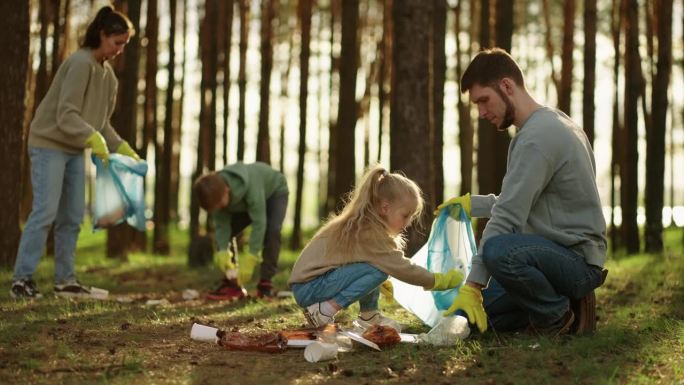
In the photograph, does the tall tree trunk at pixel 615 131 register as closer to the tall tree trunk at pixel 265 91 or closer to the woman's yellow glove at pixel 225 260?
the tall tree trunk at pixel 265 91

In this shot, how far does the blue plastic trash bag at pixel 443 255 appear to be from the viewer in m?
5.45

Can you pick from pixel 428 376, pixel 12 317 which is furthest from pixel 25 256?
pixel 428 376

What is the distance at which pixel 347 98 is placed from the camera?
12.2 m

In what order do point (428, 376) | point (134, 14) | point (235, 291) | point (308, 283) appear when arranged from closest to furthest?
1. point (428, 376)
2. point (308, 283)
3. point (235, 291)
4. point (134, 14)

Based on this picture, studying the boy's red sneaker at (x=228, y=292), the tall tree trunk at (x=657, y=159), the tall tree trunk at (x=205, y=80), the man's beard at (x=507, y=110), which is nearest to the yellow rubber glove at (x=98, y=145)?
the boy's red sneaker at (x=228, y=292)

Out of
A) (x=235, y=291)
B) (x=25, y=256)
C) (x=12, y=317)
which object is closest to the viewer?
(x=12, y=317)

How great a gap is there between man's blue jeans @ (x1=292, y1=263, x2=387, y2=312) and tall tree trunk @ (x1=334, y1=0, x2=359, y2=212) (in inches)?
265

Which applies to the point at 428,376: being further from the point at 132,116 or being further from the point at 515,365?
the point at 132,116

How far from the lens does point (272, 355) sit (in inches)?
177

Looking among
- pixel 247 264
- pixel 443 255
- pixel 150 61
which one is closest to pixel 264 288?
pixel 247 264

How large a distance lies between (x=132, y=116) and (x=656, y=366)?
862 cm

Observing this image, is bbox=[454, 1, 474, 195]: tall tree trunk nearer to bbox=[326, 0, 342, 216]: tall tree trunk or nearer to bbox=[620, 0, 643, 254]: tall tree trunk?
bbox=[326, 0, 342, 216]: tall tree trunk

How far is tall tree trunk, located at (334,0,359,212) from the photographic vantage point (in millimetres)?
12133

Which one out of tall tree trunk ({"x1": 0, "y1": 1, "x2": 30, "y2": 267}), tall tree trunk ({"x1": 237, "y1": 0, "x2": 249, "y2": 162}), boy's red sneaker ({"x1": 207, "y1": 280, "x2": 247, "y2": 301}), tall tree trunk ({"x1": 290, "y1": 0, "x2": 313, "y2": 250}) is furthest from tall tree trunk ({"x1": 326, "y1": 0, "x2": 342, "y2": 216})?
boy's red sneaker ({"x1": 207, "y1": 280, "x2": 247, "y2": 301})
